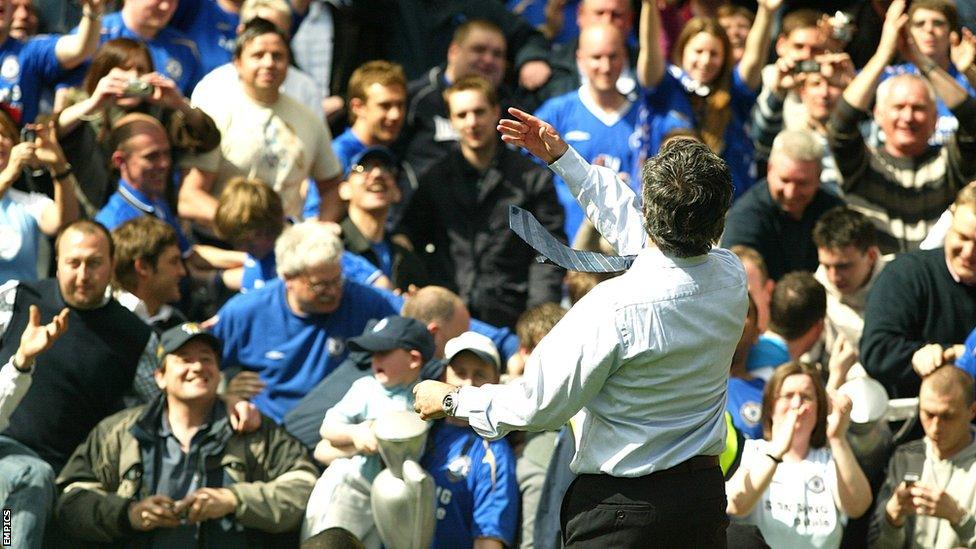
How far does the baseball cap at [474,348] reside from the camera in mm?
6781

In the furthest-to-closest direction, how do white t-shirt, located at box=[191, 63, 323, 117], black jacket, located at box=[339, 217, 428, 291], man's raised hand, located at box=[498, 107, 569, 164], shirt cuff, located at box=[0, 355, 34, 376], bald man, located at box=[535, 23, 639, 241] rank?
bald man, located at box=[535, 23, 639, 241] < white t-shirt, located at box=[191, 63, 323, 117] < black jacket, located at box=[339, 217, 428, 291] < shirt cuff, located at box=[0, 355, 34, 376] < man's raised hand, located at box=[498, 107, 569, 164]

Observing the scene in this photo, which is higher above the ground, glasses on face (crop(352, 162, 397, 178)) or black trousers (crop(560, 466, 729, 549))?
glasses on face (crop(352, 162, 397, 178))

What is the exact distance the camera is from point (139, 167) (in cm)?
828

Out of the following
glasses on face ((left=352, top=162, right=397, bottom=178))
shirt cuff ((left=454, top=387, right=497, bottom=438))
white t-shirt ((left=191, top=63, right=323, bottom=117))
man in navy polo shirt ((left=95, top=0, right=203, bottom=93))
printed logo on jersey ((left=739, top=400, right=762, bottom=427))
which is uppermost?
man in navy polo shirt ((left=95, top=0, right=203, bottom=93))

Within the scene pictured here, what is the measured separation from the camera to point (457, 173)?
8.88 m

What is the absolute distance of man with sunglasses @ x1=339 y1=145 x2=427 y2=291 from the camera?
858 centimetres

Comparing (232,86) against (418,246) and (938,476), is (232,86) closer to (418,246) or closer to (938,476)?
(418,246)

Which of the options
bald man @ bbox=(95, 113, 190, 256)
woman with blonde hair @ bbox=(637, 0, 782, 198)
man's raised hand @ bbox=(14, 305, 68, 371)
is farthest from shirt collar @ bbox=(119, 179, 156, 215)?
woman with blonde hair @ bbox=(637, 0, 782, 198)

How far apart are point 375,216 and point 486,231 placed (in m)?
0.60

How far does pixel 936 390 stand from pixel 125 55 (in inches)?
179

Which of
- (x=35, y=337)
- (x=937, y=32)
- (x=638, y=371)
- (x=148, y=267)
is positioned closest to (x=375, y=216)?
(x=148, y=267)

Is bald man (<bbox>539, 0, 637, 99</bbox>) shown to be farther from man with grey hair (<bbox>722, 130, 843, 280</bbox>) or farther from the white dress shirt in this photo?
the white dress shirt

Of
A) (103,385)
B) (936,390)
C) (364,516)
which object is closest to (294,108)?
(103,385)

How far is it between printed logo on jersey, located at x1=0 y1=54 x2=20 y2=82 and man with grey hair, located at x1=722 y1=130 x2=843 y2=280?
4034 mm
